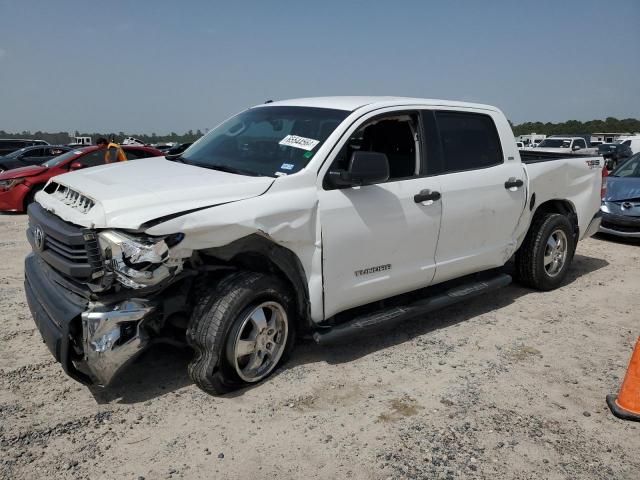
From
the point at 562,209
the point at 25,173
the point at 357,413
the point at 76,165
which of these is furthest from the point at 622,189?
the point at 25,173

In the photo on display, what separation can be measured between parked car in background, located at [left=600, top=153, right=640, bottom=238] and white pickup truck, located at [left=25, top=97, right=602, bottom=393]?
439 cm

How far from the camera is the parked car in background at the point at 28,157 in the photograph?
1732 cm

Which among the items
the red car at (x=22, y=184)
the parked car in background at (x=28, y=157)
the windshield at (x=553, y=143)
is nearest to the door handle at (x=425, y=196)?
the red car at (x=22, y=184)

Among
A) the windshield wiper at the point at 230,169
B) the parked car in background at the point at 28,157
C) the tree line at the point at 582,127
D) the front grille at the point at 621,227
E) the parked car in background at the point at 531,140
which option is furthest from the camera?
the tree line at the point at 582,127

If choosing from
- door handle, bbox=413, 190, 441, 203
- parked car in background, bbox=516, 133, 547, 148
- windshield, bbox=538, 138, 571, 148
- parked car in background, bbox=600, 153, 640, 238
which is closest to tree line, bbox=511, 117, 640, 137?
parked car in background, bbox=516, 133, 547, 148

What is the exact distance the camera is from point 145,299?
3.28m

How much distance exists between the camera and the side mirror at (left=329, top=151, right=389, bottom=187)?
3.72 meters

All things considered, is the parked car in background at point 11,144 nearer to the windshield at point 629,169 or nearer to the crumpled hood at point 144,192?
the windshield at point 629,169

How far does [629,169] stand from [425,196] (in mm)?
7415

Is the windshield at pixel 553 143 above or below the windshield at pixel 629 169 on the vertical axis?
below

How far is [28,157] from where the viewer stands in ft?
59.8

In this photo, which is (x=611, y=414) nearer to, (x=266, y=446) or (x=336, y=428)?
(x=336, y=428)

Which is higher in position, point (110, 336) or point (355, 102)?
point (355, 102)

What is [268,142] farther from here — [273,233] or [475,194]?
[475,194]
